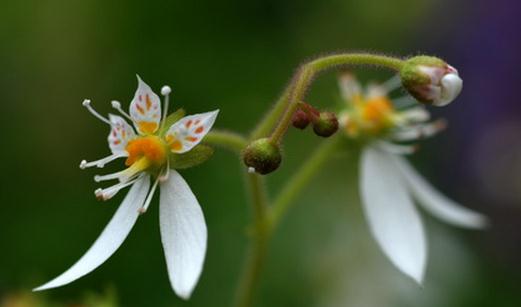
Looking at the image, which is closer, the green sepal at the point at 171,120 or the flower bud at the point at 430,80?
the flower bud at the point at 430,80

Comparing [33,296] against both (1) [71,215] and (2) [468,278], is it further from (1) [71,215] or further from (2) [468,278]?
(2) [468,278]

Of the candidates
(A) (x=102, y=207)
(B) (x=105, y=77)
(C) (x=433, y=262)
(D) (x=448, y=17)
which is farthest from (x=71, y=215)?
(D) (x=448, y=17)

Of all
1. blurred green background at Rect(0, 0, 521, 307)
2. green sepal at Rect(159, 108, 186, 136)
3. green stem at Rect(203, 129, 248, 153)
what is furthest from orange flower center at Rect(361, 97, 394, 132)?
blurred green background at Rect(0, 0, 521, 307)

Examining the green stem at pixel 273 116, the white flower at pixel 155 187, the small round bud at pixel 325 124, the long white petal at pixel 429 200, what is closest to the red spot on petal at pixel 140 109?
the white flower at pixel 155 187

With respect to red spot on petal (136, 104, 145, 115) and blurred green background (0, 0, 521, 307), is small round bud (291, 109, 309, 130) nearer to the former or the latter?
red spot on petal (136, 104, 145, 115)

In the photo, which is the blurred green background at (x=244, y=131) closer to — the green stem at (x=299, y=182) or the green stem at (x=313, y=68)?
the green stem at (x=299, y=182)

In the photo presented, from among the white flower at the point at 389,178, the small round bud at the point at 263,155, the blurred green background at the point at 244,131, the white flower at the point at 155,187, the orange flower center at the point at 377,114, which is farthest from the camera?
the blurred green background at the point at 244,131
